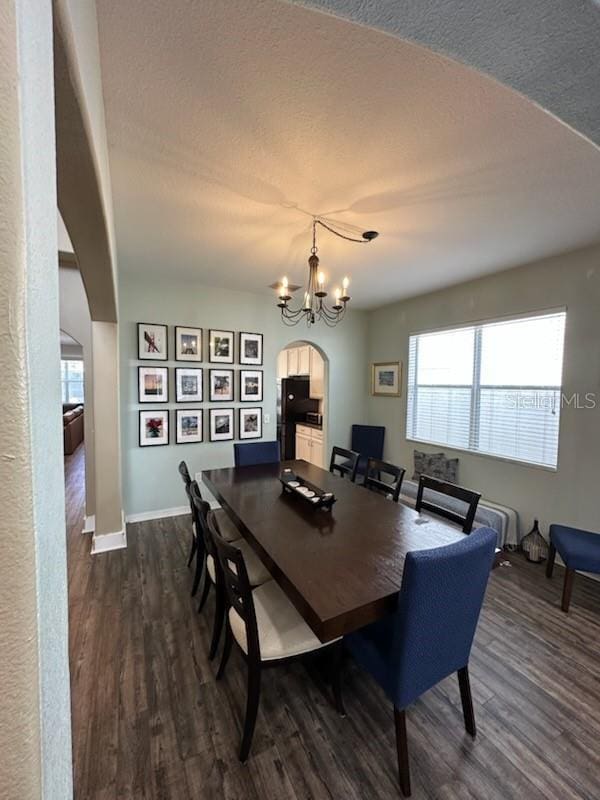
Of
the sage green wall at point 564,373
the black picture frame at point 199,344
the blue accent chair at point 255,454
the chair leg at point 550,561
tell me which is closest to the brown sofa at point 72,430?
the black picture frame at point 199,344

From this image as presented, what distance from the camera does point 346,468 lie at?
3.32m

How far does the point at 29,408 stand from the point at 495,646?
2.73 m

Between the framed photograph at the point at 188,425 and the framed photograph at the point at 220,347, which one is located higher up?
the framed photograph at the point at 220,347

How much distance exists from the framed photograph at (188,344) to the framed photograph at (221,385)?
10.8 inches

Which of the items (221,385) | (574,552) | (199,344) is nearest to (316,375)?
(221,385)

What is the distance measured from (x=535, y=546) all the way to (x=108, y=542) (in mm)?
3879

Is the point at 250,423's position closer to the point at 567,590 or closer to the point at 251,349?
the point at 251,349

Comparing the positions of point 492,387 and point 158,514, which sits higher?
point 492,387

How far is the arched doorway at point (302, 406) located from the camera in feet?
18.4

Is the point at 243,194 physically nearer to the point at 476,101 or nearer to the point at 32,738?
the point at 476,101

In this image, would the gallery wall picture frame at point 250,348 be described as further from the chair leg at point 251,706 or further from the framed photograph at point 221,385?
the chair leg at point 251,706

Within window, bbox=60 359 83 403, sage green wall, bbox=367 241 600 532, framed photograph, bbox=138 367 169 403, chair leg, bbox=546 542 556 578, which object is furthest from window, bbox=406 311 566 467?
window, bbox=60 359 83 403

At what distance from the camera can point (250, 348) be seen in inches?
170

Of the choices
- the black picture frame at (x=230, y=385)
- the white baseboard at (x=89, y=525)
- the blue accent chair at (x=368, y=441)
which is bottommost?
the white baseboard at (x=89, y=525)
